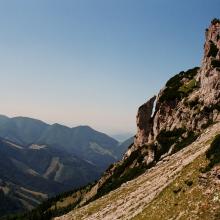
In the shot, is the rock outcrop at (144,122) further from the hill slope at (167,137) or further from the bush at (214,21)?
the bush at (214,21)

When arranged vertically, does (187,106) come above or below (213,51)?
below

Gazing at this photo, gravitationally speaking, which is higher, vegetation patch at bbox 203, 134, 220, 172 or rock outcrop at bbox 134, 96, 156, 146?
rock outcrop at bbox 134, 96, 156, 146

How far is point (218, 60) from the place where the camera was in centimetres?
11469

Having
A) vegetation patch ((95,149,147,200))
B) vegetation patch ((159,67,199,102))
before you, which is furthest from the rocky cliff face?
vegetation patch ((95,149,147,200))

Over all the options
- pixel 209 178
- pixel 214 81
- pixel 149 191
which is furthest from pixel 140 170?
pixel 209 178

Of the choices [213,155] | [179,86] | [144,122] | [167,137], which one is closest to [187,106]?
[167,137]

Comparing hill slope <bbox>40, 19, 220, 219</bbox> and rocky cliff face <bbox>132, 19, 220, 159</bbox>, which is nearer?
hill slope <bbox>40, 19, 220, 219</bbox>

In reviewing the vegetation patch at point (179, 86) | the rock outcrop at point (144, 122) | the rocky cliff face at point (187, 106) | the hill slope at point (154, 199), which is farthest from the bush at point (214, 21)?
the hill slope at point (154, 199)

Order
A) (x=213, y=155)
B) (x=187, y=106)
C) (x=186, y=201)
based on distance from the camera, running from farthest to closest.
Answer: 1. (x=187, y=106)
2. (x=213, y=155)
3. (x=186, y=201)

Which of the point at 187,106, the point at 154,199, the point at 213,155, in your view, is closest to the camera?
the point at 213,155

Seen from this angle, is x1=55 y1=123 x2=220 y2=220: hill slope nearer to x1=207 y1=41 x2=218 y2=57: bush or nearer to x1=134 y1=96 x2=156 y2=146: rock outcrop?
x1=207 y1=41 x2=218 y2=57: bush

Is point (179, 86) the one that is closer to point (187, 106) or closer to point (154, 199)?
point (187, 106)

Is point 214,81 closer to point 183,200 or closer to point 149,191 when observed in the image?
point 149,191

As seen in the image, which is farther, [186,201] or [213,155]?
[213,155]
